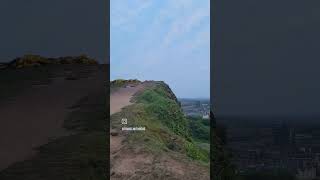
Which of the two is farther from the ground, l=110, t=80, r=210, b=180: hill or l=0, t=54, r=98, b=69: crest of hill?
l=0, t=54, r=98, b=69: crest of hill

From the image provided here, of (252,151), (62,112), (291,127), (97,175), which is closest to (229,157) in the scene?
(252,151)

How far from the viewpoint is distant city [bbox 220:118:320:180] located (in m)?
7.70

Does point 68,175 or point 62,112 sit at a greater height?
point 62,112

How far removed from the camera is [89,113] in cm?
814

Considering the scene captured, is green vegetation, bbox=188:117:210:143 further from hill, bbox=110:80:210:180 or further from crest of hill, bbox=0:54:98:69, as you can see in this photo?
crest of hill, bbox=0:54:98:69

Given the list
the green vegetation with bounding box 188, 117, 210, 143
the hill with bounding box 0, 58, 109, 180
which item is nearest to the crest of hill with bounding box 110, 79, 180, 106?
the hill with bounding box 0, 58, 109, 180

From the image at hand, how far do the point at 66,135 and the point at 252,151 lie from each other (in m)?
2.56

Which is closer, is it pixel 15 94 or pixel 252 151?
pixel 252 151

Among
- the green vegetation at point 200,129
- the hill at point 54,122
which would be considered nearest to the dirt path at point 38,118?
the hill at point 54,122

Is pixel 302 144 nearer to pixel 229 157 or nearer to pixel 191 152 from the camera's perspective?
pixel 229 157

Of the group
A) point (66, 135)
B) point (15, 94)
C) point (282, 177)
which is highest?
point (15, 94)

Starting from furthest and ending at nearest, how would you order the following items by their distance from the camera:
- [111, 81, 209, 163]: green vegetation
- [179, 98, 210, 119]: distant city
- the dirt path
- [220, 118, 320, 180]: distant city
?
the dirt path
[111, 81, 209, 163]: green vegetation
[179, 98, 210, 119]: distant city
[220, 118, 320, 180]: distant city

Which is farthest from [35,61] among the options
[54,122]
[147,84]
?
[147,84]

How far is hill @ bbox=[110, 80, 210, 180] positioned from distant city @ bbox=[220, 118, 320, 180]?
1.64ft
